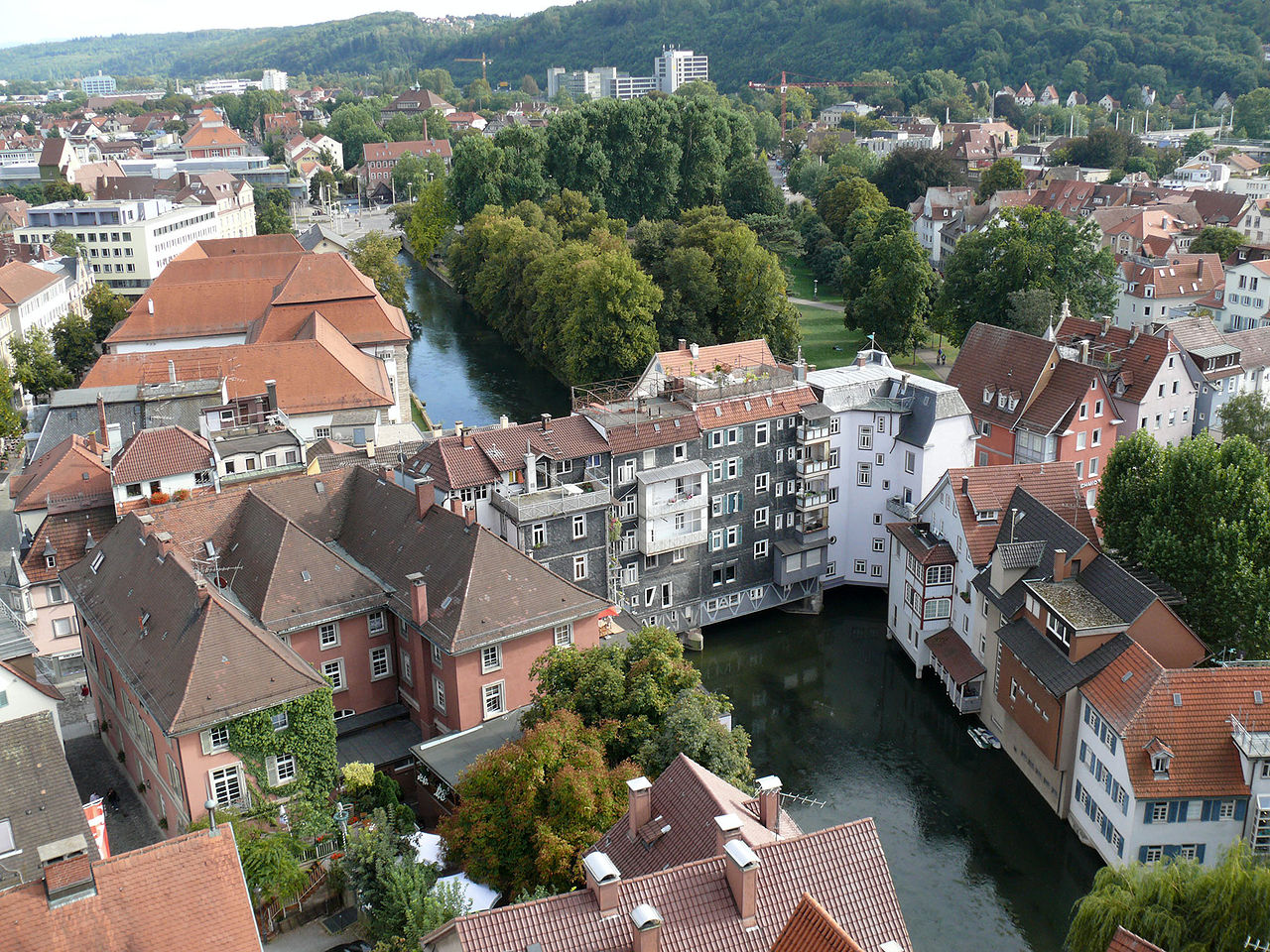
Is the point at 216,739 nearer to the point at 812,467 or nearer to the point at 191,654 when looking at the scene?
the point at 191,654

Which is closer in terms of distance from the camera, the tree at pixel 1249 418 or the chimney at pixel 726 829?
the chimney at pixel 726 829

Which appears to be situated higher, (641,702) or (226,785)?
(641,702)

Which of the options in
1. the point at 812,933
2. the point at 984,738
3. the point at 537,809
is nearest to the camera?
the point at 812,933

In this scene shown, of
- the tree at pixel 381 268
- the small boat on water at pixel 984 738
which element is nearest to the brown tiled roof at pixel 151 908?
the small boat on water at pixel 984 738

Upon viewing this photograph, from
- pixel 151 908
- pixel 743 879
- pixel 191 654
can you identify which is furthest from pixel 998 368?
pixel 151 908

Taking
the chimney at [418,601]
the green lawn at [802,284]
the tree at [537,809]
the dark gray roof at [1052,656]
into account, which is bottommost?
the green lawn at [802,284]

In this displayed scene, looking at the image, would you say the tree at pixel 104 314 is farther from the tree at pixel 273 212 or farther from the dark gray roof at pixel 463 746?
the dark gray roof at pixel 463 746
